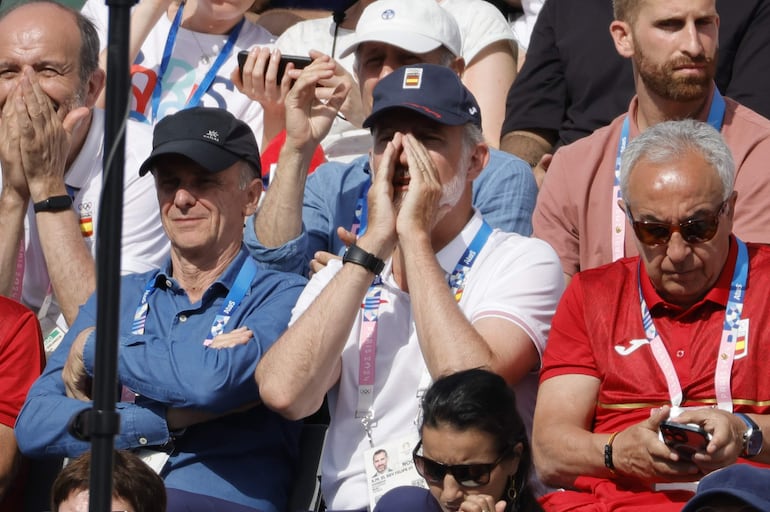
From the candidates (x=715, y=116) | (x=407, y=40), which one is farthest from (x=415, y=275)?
(x=407, y=40)

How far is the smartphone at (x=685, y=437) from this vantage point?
11.8ft

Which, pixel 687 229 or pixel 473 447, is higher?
pixel 687 229

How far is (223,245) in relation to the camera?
4.93 meters

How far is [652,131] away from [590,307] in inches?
23.7

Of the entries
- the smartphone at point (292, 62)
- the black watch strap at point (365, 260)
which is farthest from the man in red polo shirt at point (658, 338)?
the smartphone at point (292, 62)

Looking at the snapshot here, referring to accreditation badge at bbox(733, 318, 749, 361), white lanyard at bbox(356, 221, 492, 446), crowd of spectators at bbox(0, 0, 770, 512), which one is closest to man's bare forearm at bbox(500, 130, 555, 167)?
crowd of spectators at bbox(0, 0, 770, 512)

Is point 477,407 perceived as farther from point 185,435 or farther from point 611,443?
point 185,435

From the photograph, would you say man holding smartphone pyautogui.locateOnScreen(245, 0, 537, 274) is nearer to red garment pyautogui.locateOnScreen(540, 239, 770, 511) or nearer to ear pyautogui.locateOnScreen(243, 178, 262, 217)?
ear pyautogui.locateOnScreen(243, 178, 262, 217)

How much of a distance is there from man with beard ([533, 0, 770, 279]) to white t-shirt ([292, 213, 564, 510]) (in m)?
0.51

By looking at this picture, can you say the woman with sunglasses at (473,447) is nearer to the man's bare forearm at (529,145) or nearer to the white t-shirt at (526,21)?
the man's bare forearm at (529,145)

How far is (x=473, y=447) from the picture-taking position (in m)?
3.63

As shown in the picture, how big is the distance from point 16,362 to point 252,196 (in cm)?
106

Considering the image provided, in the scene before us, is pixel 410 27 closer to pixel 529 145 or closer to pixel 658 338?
pixel 529 145

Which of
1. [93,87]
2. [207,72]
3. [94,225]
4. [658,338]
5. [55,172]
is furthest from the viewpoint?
[207,72]
